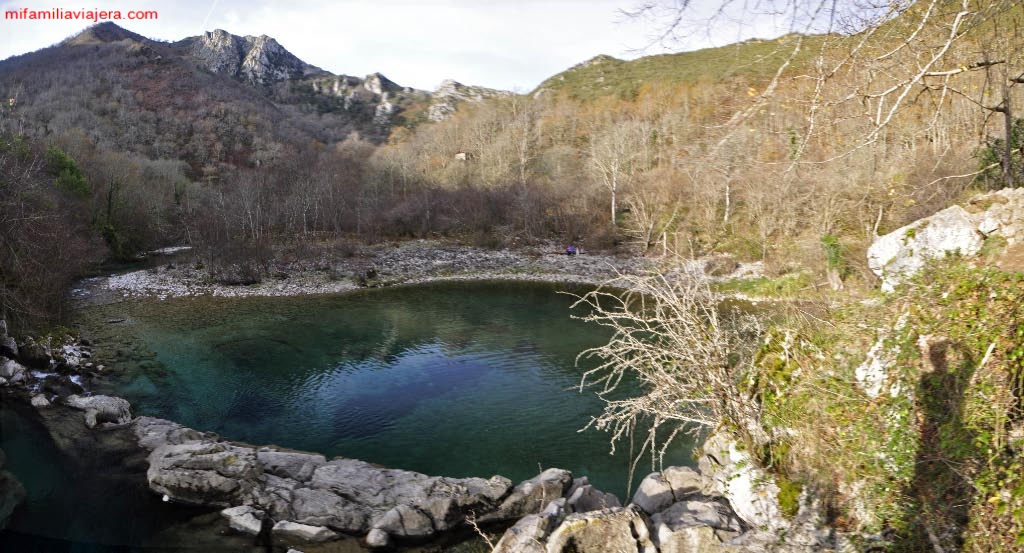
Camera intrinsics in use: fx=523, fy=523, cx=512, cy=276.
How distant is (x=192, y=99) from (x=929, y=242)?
94.3 meters

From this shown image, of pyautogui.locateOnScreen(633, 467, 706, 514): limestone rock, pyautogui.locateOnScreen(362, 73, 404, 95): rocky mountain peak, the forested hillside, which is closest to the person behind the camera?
the forested hillside

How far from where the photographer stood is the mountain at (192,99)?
203ft

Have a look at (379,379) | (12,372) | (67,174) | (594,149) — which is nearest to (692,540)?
(379,379)

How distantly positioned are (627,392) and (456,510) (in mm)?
6574

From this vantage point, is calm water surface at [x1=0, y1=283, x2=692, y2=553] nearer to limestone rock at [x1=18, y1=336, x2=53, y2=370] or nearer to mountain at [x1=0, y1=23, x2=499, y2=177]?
limestone rock at [x1=18, y1=336, x2=53, y2=370]

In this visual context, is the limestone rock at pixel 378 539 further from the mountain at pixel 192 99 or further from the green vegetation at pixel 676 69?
the mountain at pixel 192 99

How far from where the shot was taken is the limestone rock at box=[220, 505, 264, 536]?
7602 millimetres

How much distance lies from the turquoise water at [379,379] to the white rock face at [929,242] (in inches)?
200

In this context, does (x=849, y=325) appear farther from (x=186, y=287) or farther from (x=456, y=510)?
(x=186, y=287)

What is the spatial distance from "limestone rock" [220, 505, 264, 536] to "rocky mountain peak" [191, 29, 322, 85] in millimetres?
127150

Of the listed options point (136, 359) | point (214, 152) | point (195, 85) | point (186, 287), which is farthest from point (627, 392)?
point (195, 85)

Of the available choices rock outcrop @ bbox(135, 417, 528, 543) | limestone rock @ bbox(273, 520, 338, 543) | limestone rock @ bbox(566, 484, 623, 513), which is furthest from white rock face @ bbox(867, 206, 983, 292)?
limestone rock @ bbox(273, 520, 338, 543)

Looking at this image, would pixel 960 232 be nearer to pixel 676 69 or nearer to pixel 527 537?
pixel 527 537

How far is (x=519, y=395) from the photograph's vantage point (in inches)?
517
